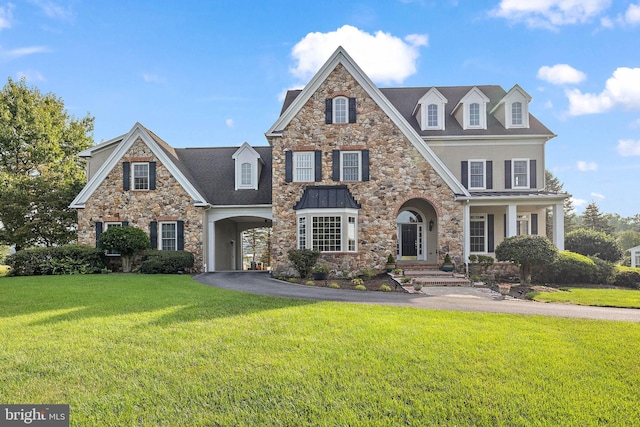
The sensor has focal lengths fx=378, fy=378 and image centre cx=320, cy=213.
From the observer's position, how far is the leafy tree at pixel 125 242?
18.5 m

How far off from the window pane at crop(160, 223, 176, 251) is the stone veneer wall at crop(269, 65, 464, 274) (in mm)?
5627

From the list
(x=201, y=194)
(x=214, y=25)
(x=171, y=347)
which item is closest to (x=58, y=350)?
(x=171, y=347)

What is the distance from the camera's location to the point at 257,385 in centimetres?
476

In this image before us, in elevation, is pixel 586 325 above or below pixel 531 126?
below

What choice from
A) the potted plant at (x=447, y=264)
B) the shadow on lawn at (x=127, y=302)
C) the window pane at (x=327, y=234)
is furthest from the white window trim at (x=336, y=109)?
the shadow on lawn at (x=127, y=302)

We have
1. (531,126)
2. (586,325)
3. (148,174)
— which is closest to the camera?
(586,325)

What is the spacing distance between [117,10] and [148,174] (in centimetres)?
1034

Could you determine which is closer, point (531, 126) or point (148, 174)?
point (148, 174)

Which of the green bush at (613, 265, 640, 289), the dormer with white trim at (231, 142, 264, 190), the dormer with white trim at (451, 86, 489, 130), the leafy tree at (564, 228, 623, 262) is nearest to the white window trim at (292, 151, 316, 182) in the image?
the dormer with white trim at (231, 142, 264, 190)

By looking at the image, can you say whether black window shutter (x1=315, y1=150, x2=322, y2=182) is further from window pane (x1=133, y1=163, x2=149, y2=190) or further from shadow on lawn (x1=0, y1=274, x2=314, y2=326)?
window pane (x1=133, y1=163, x2=149, y2=190)

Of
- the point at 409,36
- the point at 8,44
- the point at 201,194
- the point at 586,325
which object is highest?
the point at 409,36

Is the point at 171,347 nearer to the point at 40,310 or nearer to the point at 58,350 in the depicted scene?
the point at 58,350

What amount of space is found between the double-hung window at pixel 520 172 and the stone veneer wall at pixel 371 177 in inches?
186

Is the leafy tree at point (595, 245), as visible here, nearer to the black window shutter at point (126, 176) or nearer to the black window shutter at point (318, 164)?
the black window shutter at point (318, 164)
